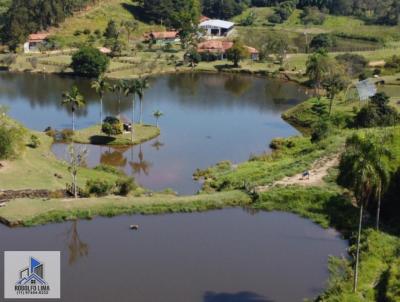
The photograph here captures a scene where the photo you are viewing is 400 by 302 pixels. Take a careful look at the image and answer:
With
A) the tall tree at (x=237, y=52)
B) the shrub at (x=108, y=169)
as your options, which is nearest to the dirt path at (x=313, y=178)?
the shrub at (x=108, y=169)

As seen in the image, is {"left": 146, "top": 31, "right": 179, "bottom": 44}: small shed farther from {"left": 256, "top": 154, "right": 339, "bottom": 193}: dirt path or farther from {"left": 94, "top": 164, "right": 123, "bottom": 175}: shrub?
{"left": 256, "top": 154, "right": 339, "bottom": 193}: dirt path

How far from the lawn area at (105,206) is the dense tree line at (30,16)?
91032 mm

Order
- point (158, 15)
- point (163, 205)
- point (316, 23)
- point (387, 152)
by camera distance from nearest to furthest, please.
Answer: point (387, 152), point (163, 205), point (158, 15), point (316, 23)

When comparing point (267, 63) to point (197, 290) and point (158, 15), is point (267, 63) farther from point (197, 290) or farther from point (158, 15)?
point (197, 290)

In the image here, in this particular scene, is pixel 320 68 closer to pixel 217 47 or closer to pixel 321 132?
pixel 321 132

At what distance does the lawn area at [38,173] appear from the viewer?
53.7 metres

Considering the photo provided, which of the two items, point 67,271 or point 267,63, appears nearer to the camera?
point 67,271

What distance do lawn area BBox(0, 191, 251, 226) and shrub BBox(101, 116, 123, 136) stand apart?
21.8 meters

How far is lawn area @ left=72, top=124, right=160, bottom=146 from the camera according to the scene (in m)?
72.8

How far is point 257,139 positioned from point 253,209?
89.0 feet

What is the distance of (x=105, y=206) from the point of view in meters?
49.4

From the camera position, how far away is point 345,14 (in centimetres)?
19112

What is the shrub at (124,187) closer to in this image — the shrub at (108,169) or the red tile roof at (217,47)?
the shrub at (108,169)

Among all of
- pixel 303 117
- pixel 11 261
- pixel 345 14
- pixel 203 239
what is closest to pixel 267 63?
pixel 303 117
